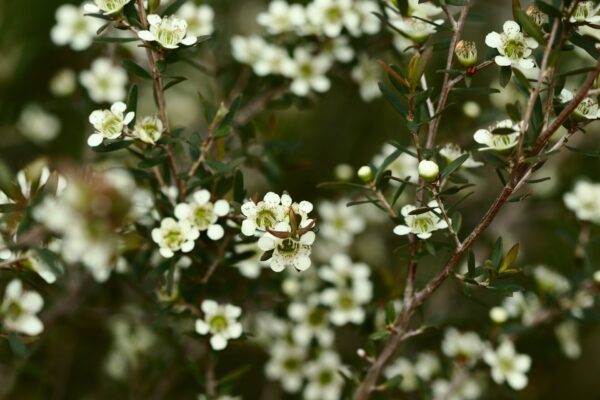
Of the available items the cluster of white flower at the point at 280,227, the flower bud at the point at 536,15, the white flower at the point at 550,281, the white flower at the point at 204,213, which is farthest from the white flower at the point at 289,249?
the white flower at the point at 550,281

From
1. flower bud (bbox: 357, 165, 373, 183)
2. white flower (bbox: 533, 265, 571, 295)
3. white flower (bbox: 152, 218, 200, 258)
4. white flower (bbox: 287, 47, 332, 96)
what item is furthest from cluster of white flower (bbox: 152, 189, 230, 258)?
white flower (bbox: 533, 265, 571, 295)

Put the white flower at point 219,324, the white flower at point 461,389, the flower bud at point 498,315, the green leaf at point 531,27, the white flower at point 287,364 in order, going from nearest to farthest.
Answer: the green leaf at point 531,27
the white flower at point 219,324
the flower bud at point 498,315
the white flower at point 461,389
the white flower at point 287,364

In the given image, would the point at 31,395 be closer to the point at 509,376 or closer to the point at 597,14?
the point at 509,376

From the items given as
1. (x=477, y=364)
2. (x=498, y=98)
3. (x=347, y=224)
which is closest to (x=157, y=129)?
(x=347, y=224)

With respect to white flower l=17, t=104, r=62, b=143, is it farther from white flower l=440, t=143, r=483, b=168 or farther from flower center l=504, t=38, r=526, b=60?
flower center l=504, t=38, r=526, b=60

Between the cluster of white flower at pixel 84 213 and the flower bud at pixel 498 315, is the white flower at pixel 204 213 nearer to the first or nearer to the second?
the cluster of white flower at pixel 84 213
